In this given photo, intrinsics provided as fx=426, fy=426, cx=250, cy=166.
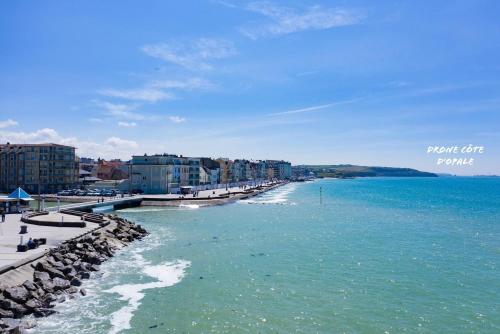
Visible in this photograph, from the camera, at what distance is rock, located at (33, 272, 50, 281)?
2683 centimetres

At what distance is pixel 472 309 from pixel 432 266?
11.0 metres

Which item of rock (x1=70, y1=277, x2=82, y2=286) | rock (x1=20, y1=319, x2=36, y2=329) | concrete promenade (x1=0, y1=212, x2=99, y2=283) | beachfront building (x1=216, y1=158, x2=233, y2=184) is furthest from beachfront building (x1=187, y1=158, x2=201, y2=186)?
rock (x1=20, y1=319, x2=36, y2=329)

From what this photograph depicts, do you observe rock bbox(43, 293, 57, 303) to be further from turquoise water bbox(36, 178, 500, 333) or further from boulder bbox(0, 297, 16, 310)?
boulder bbox(0, 297, 16, 310)

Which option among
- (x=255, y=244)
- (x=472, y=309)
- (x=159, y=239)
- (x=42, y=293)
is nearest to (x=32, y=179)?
(x=159, y=239)

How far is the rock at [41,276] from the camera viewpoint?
26.8 m

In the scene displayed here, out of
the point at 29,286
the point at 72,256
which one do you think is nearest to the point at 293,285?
the point at 29,286

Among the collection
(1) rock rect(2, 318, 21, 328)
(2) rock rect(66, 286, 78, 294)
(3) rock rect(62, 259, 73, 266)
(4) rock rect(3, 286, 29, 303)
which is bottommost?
(2) rock rect(66, 286, 78, 294)

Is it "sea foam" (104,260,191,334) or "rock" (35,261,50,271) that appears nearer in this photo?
"sea foam" (104,260,191,334)

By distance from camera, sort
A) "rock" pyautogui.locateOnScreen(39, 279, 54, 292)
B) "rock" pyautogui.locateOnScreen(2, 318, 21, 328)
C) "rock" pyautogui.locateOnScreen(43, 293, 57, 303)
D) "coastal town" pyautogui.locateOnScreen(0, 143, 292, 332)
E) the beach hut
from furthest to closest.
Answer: the beach hut
"rock" pyautogui.locateOnScreen(39, 279, 54, 292)
"coastal town" pyautogui.locateOnScreen(0, 143, 292, 332)
"rock" pyautogui.locateOnScreen(43, 293, 57, 303)
"rock" pyautogui.locateOnScreen(2, 318, 21, 328)

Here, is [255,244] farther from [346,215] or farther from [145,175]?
[145,175]

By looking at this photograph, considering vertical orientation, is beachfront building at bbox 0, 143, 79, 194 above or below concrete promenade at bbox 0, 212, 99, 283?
above

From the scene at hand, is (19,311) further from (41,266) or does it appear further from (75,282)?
(41,266)

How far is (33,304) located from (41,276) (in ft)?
12.9

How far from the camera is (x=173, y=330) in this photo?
2188 cm
